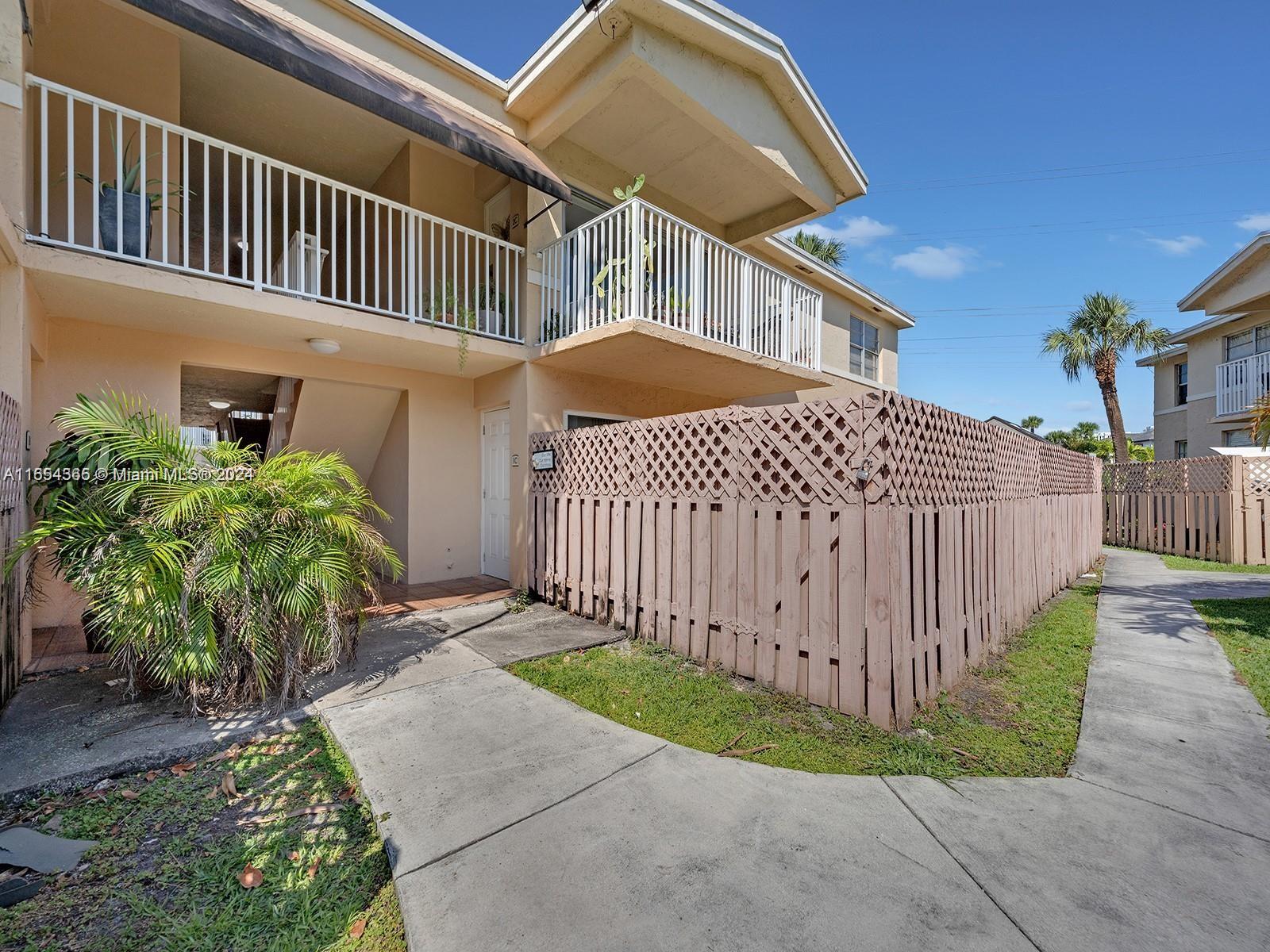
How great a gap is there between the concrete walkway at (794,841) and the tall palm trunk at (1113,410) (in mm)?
22296

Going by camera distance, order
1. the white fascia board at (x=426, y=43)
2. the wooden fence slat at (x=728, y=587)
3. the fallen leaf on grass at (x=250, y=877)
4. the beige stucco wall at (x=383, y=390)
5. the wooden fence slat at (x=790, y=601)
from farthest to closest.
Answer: the white fascia board at (x=426, y=43) < the beige stucco wall at (x=383, y=390) < the wooden fence slat at (x=728, y=587) < the wooden fence slat at (x=790, y=601) < the fallen leaf on grass at (x=250, y=877)

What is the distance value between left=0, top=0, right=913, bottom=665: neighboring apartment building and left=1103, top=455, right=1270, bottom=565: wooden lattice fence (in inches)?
376

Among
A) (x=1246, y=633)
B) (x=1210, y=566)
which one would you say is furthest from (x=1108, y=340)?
(x=1246, y=633)

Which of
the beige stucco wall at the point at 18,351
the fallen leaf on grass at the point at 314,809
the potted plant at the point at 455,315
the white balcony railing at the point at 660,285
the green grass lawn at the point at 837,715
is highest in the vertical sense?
the white balcony railing at the point at 660,285

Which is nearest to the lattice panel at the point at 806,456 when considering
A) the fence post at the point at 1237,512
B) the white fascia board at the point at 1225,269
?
the white fascia board at the point at 1225,269

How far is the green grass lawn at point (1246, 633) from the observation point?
186 inches

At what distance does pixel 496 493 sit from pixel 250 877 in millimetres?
6357

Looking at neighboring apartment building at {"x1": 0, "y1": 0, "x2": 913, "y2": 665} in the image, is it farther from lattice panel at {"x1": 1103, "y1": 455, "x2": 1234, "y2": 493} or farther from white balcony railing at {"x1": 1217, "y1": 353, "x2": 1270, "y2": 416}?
white balcony railing at {"x1": 1217, "y1": 353, "x2": 1270, "y2": 416}

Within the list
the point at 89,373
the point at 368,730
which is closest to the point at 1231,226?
the point at 368,730

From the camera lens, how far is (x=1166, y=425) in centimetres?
2258

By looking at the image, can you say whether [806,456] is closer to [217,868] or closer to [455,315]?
[217,868]

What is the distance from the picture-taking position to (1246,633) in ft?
19.7

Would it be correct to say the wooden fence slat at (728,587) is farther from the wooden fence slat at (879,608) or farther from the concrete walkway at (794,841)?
the concrete walkway at (794,841)

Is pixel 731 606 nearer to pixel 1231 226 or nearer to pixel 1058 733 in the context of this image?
pixel 1058 733
